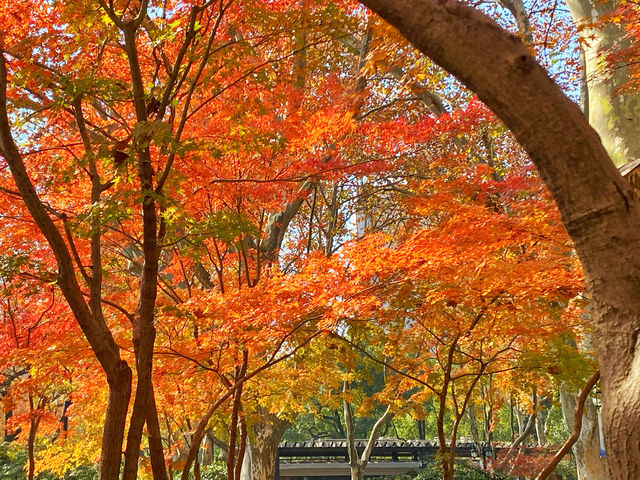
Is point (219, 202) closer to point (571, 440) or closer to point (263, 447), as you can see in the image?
point (263, 447)

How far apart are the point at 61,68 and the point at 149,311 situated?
276cm

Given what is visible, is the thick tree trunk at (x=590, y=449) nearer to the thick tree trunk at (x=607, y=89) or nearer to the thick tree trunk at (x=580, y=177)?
the thick tree trunk at (x=607, y=89)

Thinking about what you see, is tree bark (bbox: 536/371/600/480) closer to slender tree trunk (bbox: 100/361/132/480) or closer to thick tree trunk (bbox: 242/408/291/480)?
slender tree trunk (bbox: 100/361/132/480)

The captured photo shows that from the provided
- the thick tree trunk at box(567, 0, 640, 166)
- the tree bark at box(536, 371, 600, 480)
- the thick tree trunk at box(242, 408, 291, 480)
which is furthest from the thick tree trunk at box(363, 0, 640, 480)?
the thick tree trunk at box(242, 408, 291, 480)

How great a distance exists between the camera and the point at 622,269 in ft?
6.46

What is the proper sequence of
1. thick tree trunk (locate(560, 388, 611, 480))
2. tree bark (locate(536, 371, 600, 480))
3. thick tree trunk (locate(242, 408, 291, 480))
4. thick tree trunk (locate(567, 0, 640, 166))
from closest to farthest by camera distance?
Answer: tree bark (locate(536, 371, 600, 480)) < thick tree trunk (locate(567, 0, 640, 166)) < thick tree trunk (locate(560, 388, 611, 480)) < thick tree trunk (locate(242, 408, 291, 480))

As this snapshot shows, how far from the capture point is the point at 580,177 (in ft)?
6.58

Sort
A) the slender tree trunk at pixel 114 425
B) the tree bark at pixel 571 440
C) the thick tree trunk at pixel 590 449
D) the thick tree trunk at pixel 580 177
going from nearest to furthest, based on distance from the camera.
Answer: the thick tree trunk at pixel 580 177
the slender tree trunk at pixel 114 425
the tree bark at pixel 571 440
the thick tree trunk at pixel 590 449

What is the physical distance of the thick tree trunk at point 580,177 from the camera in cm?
195

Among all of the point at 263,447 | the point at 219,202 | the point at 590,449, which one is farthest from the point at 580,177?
the point at 263,447

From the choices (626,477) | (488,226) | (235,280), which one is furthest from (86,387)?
(626,477)

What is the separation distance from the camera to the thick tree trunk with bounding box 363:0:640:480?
1.95 metres

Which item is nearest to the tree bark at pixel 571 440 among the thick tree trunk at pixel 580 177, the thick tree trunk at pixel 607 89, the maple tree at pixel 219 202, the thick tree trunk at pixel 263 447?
the maple tree at pixel 219 202

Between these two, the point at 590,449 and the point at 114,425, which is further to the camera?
the point at 590,449
